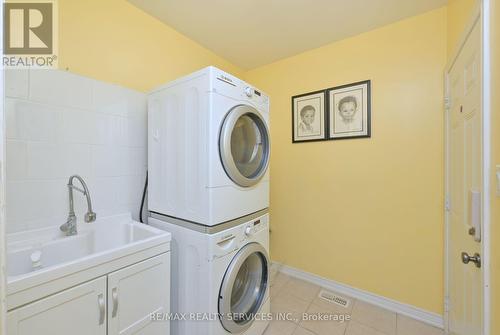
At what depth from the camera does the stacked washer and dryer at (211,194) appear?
1.13m

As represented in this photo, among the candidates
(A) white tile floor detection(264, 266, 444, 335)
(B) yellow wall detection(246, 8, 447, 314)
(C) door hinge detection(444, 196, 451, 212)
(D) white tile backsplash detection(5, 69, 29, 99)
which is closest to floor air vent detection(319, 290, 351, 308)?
(A) white tile floor detection(264, 266, 444, 335)

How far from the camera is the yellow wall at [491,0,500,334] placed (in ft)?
2.51

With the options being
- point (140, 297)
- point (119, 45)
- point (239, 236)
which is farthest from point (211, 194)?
point (119, 45)

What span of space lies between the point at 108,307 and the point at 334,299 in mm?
1856

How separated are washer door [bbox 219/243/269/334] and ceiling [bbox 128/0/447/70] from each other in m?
1.82

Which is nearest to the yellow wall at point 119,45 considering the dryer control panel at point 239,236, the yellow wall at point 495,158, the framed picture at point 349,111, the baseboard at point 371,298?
the dryer control panel at point 239,236

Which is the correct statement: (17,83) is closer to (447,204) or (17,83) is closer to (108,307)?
(108,307)

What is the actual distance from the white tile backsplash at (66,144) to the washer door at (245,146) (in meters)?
0.81

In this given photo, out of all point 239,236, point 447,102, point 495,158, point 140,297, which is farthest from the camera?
point 447,102

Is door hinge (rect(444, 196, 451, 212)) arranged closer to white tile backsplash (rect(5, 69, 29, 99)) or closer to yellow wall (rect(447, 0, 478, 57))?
yellow wall (rect(447, 0, 478, 57))

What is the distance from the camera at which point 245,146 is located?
150 cm

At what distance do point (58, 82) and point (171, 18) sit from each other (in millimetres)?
1040

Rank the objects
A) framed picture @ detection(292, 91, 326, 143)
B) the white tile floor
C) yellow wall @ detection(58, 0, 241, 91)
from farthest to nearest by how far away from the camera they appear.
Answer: framed picture @ detection(292, 91, 326, 143) → the white tile floor → yellow wall @ detection(58, 0, 241, 91)

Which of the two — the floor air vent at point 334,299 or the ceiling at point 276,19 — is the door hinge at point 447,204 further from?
the ceiling at point 276,19
